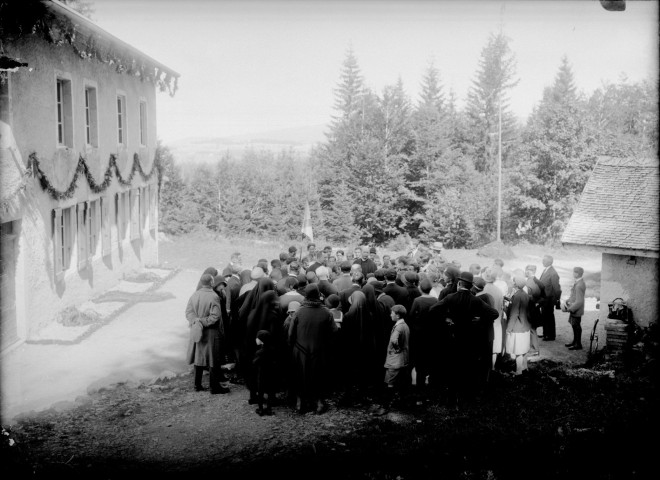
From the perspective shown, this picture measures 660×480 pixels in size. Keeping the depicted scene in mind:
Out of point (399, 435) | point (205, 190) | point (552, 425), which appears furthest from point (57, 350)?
point (205, 190)

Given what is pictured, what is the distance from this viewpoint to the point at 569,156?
33.8m

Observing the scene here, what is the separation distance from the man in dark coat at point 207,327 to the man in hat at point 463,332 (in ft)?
9.90

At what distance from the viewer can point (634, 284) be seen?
11570 mm

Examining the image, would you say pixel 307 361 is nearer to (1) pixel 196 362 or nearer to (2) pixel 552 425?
(1) pixel 196 362

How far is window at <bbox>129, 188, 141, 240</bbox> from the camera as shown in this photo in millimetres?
20500

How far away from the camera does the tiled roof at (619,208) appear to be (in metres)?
11.4

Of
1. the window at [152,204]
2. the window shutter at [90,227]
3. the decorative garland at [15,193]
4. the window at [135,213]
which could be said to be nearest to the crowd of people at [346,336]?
the decorative garland at [15,193]

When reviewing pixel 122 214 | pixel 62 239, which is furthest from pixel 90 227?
pixel 122 214

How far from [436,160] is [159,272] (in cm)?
2128

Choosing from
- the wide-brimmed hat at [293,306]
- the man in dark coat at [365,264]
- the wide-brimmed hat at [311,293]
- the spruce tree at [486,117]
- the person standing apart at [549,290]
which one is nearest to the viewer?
the wide-brimmed hat at [311,293]

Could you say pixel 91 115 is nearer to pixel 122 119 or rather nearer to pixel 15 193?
pixel 122 119

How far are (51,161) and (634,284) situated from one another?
11833 millimetres

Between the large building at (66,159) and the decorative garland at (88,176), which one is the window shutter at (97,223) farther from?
the decorative garland at (88,176)

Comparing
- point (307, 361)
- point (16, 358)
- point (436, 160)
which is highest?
point (436, 160)
